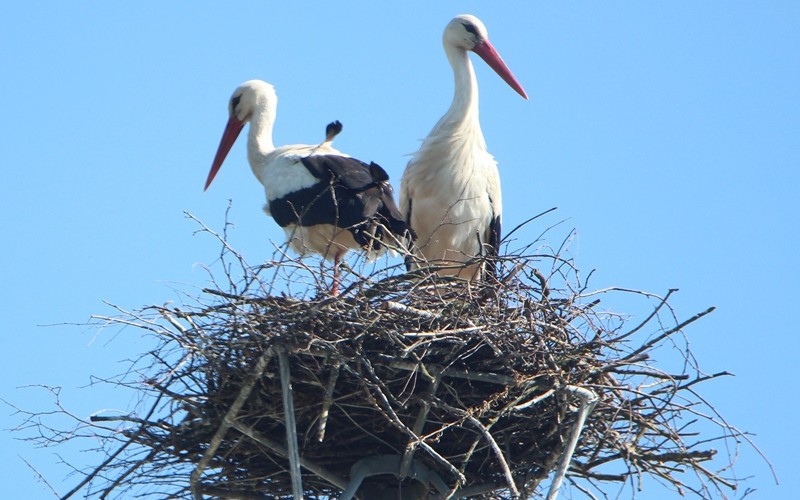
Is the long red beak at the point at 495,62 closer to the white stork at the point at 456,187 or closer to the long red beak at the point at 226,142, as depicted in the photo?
the white stork at the point at 456,187

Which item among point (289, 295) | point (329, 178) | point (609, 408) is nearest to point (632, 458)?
point (609, 408)

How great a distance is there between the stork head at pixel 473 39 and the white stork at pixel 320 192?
897 millimetres

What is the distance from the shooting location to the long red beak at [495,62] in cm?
822

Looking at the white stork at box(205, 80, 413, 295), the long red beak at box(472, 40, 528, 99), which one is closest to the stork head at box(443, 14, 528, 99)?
the long red beak at box(472, 40, 528, 99)

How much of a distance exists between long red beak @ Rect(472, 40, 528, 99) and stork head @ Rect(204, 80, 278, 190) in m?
1.16

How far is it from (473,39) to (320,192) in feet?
4.38

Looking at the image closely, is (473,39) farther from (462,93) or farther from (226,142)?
(226,142)

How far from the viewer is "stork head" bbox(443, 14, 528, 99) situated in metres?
8.16

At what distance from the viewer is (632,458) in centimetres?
589

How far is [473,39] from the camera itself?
8.17 m

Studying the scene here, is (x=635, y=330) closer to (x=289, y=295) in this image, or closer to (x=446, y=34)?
(x=289, y=295)

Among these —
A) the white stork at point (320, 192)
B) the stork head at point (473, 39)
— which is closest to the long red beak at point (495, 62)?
the stork head at point (473, 39)

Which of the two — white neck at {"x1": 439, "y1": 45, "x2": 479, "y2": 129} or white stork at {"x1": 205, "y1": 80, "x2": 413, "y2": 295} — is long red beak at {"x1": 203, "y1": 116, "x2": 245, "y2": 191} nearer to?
white stork at {"x1": 205, "y1": 80, "x2": 413, "y2": 295}

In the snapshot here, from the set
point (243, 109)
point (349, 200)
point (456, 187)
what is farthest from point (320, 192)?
point (243, 109)
